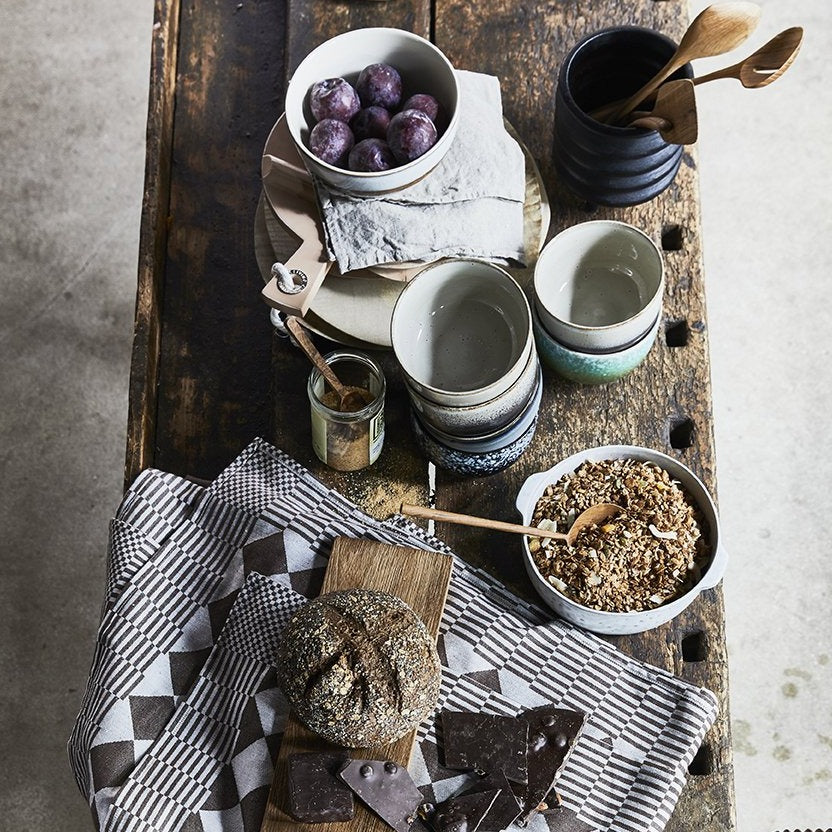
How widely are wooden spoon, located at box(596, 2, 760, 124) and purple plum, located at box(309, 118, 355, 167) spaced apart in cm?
36

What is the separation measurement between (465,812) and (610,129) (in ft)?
2.56

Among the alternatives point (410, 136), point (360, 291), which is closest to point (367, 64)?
point (410, 136)

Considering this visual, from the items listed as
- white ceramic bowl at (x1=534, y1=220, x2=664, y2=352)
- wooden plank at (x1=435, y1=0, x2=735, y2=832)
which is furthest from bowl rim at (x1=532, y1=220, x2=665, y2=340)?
wooden plank at (x1=435, y1=0, x2=735, y2=832)

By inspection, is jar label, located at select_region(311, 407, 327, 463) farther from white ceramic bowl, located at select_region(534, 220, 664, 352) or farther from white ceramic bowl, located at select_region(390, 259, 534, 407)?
white ceramic bowl, located at select_region(534, 220, 664, 352)

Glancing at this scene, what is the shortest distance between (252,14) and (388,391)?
2.06 ft

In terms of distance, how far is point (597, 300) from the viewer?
1.30 m

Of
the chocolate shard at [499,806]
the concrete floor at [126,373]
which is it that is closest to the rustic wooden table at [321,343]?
the chocolate shard at [499,806]

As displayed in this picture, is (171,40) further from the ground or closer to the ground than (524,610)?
further from the ground

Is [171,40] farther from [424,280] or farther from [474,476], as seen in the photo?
[474,476]

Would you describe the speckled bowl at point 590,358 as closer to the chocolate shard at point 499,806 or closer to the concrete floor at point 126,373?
the chocolate shard at point 499,806

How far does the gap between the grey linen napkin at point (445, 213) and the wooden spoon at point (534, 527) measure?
0.97 ft

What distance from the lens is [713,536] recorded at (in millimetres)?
1189

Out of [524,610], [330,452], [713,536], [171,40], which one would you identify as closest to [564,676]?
[524,610]

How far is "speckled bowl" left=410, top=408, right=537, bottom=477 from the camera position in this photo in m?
1.24
